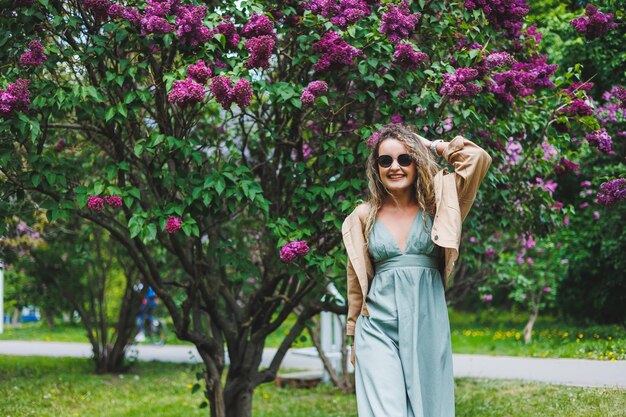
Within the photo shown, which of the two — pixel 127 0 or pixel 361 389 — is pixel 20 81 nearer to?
pixel 127 0

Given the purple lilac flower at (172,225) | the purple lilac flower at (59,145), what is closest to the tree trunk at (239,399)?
the purple lilac flower at (172,225)

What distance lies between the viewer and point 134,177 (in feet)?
20.1

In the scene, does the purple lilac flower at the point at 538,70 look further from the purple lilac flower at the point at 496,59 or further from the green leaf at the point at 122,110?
the green leaf at the point at 122,110

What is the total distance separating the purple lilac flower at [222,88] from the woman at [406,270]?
1.07 m

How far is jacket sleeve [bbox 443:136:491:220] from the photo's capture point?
3615 mm

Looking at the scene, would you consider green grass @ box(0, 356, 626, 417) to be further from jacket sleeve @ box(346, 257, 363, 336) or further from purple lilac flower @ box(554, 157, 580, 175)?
jacket sleeve @ box(346, 257, 363, 336)

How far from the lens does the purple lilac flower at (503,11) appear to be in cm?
504

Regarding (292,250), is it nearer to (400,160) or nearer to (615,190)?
(400,160)

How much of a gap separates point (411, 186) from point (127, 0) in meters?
2.50

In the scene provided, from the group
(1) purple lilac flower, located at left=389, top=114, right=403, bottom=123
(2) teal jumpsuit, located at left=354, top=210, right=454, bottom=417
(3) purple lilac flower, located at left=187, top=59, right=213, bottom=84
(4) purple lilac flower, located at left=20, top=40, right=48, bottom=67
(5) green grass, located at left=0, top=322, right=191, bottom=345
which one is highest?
(4) purple lilac flower, located at left=20, top=40, right=48, bottom=67

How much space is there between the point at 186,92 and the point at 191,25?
50 centimetres

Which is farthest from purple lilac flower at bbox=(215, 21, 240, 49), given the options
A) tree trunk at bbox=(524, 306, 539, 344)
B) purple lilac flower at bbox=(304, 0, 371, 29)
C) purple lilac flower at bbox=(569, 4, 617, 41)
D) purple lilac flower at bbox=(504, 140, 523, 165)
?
tree trunk at bbox=(524, 306, 539, 344)

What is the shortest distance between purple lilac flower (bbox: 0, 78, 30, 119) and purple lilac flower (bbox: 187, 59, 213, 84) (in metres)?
0.96

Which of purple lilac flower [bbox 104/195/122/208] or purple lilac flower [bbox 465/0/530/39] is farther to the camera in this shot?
purple lilac flower [bbox 465/0/530/39]
